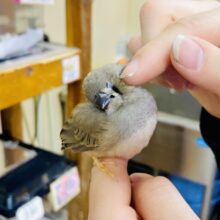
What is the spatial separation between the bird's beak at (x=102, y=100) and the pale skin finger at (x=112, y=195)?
0.08m

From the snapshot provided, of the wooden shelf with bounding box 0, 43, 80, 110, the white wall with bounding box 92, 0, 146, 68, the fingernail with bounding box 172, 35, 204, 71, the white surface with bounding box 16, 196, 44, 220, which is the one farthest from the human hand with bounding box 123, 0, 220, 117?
the white wall with bounding box 92, 0, 146, 68

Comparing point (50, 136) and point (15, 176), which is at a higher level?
point (15, 176)

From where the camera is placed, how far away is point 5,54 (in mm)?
828

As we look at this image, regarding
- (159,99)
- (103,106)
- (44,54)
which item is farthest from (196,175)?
(103,106)

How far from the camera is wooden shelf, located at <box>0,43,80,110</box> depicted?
0.74 m

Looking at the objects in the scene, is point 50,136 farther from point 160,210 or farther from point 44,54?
point 160,210

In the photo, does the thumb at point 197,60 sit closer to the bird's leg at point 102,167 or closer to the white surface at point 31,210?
the bird's leg at point 102,167

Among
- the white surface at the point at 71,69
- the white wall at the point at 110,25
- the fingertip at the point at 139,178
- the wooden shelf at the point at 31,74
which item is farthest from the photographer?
the white wall at the point at 110,25

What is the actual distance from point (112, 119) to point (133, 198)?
0.38 ft

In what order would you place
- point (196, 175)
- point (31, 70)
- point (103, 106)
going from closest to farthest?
point (103, 106) < point (31, 70) < point (196, 175)

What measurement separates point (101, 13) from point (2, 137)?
0.92m

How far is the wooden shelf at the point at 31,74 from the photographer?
2.44 ft

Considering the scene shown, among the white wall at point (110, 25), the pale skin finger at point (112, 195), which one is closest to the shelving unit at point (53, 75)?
the pale skin finger at point (112, 195)

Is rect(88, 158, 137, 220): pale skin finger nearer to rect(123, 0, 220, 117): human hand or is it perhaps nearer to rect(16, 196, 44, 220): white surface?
rect(123, 0, 220, 117): human hand
